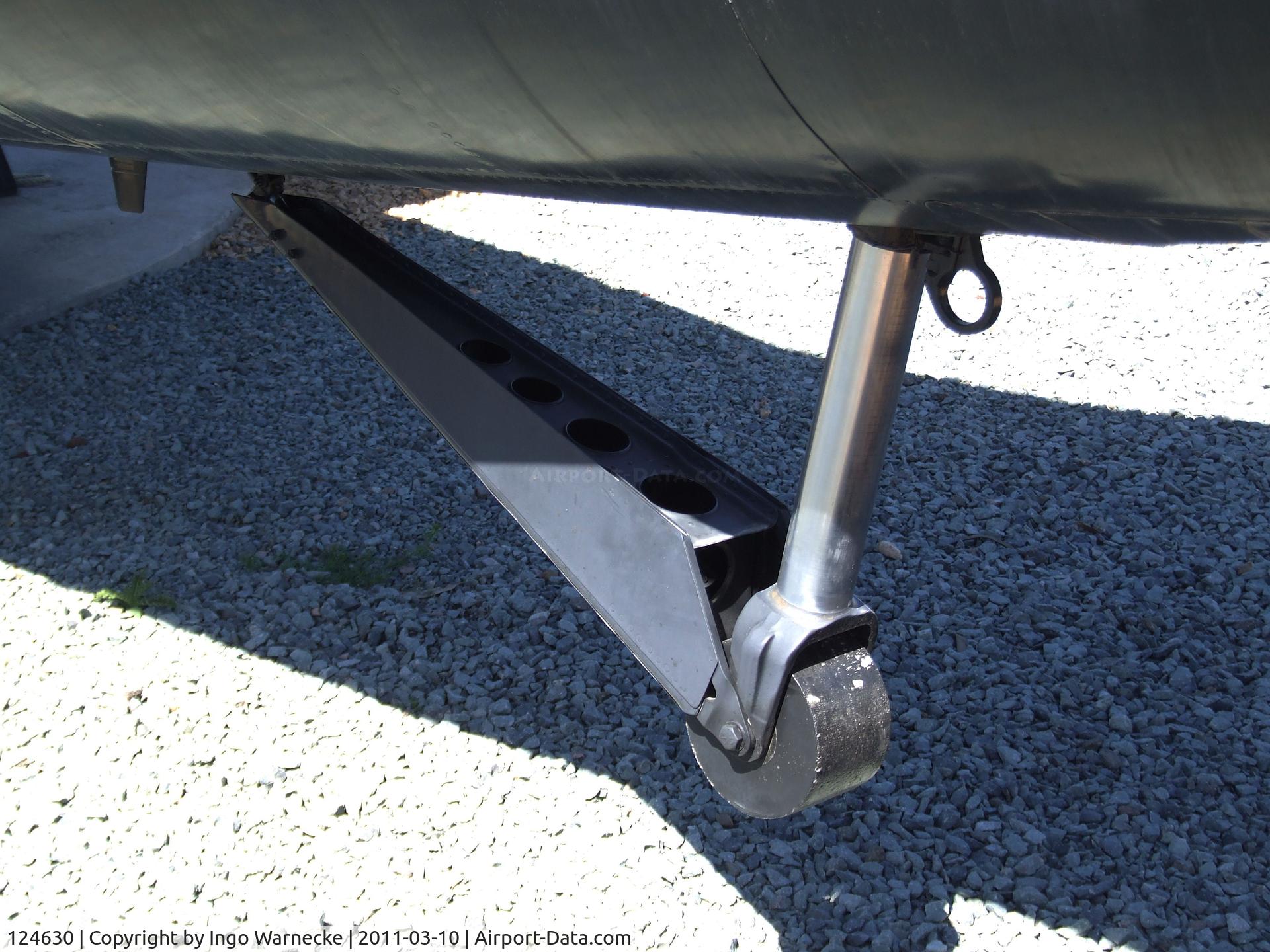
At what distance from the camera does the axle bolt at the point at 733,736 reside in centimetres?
128

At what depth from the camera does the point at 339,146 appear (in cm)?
124

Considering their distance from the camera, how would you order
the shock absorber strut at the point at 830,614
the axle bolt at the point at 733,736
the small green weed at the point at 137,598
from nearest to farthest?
the shock absorber strut at the point at 830,614 → the axle bolt at the point at 733,736 → the small green weed at the point at 137,598

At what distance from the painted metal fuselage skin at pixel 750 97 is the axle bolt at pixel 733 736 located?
2.01ft

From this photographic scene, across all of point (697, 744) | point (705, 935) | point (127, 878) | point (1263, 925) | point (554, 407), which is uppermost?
point (554, 407)

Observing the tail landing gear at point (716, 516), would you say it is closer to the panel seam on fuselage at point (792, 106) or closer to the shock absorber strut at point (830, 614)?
the shock absorber strut at point (830, 614)

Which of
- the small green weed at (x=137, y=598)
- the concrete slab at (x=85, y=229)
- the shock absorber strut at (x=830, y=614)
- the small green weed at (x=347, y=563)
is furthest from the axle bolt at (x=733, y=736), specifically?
the concrete slab at (x=85, y=229)

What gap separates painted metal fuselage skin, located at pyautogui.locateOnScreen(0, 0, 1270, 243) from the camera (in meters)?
0.64

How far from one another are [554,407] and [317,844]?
0.96 m

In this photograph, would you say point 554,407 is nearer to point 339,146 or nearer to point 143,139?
point 339,146

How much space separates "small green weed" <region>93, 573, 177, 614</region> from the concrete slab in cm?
171

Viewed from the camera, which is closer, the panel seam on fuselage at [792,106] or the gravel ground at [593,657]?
the panel seam on fuselage at [792,106]

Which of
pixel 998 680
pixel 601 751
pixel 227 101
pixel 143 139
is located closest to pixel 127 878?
pixel 601 751

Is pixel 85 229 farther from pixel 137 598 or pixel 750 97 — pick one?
pixel 750 97

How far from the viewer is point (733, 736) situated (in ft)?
4.23
